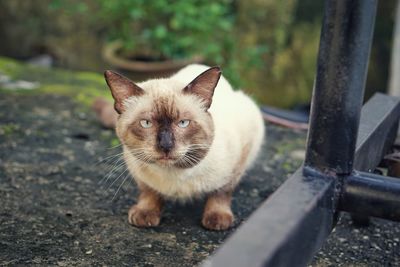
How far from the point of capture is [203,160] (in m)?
1.93

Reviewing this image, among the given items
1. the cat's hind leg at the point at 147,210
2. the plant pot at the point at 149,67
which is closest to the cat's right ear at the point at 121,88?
the cat's hind leg at the point at 147,210

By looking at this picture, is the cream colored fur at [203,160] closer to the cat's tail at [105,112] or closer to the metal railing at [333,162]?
the metal railing at [333,162]

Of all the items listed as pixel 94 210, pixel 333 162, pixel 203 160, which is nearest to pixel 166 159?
pixel 203 160

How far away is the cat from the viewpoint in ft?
5.96

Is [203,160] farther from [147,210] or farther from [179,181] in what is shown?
[147,210]

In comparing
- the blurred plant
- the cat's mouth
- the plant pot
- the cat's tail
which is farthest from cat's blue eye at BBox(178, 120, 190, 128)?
the plant pot

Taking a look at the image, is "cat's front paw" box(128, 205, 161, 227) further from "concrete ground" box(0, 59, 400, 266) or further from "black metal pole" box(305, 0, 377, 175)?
"black metal pole" box(305, 0, 377, 175)

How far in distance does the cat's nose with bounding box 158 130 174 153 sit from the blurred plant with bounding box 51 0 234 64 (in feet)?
8.09

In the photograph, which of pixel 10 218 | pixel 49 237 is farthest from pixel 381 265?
pixel 10 218

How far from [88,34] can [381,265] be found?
435 cm

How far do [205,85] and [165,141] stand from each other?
0.24 m

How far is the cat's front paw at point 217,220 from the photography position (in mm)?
1995

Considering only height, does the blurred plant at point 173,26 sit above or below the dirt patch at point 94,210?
above

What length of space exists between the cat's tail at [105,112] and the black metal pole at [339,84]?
161 cm
